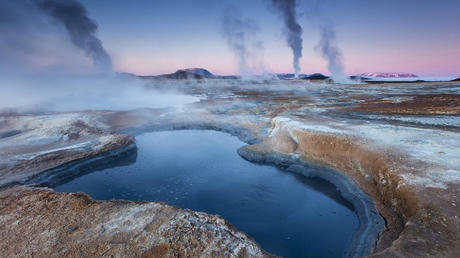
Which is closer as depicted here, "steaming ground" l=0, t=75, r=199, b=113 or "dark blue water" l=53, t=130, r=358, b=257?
"dark blue water" l=53, t=130, r=358, b=257

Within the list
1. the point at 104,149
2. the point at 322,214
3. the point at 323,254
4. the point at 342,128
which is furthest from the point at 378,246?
the point at 104,149

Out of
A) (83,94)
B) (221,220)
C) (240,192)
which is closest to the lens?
(221,220)

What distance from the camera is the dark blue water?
9.62 metres

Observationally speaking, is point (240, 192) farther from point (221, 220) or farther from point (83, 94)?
point (83, 94)

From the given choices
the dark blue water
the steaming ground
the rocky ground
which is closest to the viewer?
the rocky ground

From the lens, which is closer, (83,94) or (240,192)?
(240,192)

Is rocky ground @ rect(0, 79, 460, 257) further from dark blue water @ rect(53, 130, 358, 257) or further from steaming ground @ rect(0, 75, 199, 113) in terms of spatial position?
steaming ground @ rect(0, 75, 199, 113)

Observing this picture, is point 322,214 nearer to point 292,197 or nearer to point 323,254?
point 292,197

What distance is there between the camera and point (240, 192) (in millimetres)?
13211

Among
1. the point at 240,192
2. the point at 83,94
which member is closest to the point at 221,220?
the point at 240,192

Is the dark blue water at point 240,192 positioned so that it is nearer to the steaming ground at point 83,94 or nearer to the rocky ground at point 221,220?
the rocky ground at point 221,220

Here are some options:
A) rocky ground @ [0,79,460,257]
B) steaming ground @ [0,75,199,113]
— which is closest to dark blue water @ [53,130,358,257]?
rocky ground @ [0,79,460,257]

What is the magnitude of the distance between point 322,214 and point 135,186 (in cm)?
1096

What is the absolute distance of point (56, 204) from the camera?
369 inches
